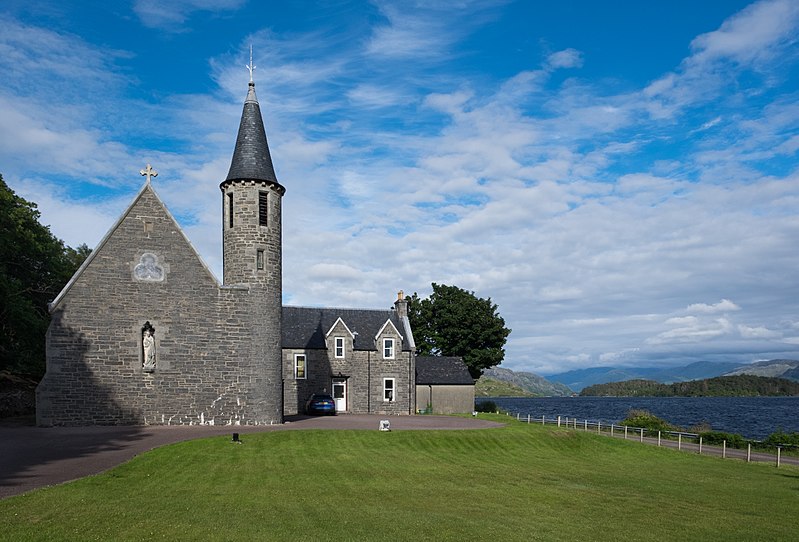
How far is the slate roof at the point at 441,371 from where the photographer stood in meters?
52.9

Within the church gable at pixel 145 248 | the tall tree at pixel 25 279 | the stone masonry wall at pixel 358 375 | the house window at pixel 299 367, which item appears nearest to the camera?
the church gable at pixel 145 248

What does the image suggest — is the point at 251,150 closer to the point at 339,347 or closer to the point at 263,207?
the point at 263,207

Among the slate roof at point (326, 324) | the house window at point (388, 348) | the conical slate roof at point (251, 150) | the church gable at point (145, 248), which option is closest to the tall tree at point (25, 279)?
the church gable at point (145, 248)

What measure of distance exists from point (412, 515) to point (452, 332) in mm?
52062

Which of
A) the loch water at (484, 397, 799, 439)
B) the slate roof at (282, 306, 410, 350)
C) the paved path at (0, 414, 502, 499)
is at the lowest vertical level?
the loch water at (484, 397, 799, 439)

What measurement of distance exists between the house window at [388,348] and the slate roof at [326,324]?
0.92 m

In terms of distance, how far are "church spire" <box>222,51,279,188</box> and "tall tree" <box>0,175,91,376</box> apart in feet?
49.1

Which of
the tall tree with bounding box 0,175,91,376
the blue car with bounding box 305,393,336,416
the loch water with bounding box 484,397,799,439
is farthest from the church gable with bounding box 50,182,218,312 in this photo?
the loch water with bounding box 484,397,799,439

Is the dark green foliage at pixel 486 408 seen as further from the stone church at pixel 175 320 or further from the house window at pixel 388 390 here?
the stone church at pixel 175 320

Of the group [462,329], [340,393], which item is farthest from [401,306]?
[462,329]

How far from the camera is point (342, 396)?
159ft

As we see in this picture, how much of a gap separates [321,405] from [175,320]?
14.6 meters

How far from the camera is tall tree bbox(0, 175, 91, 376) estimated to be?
125ft

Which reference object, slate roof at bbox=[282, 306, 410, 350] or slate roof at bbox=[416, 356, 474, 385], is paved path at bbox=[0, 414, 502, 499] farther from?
slate roof at bbox=[416, 356, 474, 385]
